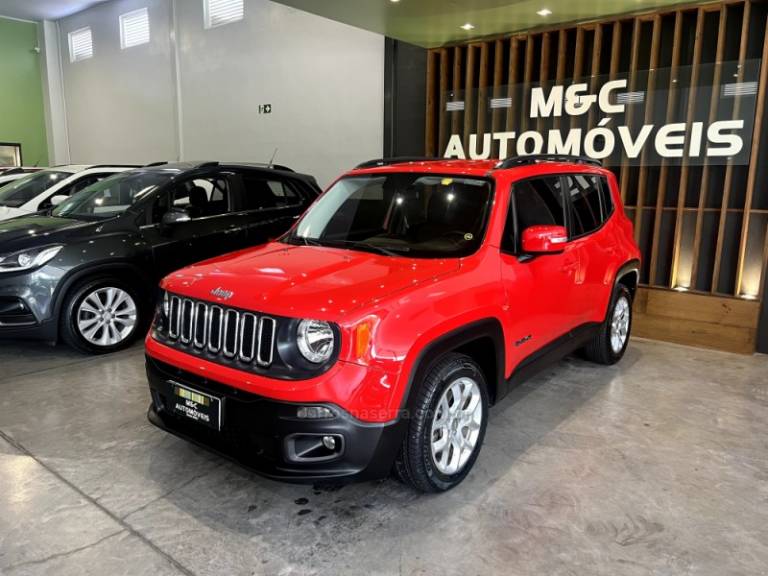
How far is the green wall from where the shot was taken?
48.3 feet

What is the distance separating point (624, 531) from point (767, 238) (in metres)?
3.76

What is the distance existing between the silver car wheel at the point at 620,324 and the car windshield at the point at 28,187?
22.4 feet

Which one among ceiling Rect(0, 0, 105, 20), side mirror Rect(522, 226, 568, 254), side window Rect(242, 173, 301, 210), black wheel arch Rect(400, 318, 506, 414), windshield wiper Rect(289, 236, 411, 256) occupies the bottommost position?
black wheel arch Rect(400, 318, 506, 414)

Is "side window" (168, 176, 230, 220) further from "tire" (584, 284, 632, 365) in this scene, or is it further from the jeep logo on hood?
"tire" (584, 284, 632, 365)

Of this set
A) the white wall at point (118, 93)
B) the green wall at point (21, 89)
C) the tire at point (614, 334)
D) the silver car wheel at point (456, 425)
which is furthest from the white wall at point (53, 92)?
the silver car wheel at point (456, 425)

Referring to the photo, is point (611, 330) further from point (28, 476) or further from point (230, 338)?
point (28, 476)

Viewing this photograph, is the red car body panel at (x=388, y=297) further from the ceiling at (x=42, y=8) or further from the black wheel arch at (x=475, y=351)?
the ceiling at (x=42, y=8)

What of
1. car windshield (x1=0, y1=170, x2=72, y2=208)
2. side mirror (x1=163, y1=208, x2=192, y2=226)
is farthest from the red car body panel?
car windshield (x1=0, y1=170, x2=72, y2=208)

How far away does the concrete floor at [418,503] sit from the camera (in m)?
2.33

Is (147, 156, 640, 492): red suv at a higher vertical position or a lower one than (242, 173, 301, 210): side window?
lower

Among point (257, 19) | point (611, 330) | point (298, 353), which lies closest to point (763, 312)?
point (611, 330)

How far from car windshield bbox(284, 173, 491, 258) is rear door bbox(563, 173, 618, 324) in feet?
3.16

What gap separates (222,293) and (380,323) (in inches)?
30.3

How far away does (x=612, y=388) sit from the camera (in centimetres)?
431
